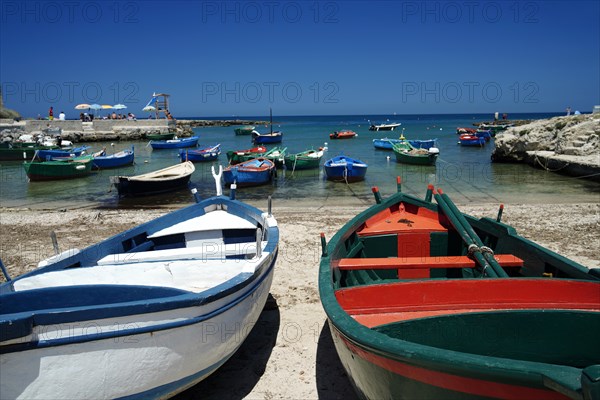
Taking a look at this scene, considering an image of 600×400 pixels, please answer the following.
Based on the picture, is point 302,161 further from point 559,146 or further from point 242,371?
point 242,371

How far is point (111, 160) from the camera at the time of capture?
97.9ft

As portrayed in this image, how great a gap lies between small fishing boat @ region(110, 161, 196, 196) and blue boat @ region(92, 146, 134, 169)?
9656mm

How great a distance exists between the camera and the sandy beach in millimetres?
4734

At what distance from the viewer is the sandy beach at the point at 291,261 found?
186 inches

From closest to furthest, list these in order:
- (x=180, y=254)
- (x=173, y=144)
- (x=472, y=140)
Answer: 1. (x=180, y=254)
2. (x=472, y=140)
3. (x=173, y=144)

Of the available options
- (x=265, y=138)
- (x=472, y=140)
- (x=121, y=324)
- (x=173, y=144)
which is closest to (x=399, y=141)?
(x=472, y=140)

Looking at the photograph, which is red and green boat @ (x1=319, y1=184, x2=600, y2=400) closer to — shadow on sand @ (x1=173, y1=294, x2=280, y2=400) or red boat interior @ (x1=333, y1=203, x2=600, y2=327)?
red boat interior @ (x1=333, y1=203, x2=600, y2=327)

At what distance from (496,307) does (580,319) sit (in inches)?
26.1

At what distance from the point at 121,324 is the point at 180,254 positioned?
7.57 feet

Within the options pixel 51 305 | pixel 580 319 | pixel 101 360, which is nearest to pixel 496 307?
pixel 580 319

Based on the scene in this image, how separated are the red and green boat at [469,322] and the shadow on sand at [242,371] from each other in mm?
1349

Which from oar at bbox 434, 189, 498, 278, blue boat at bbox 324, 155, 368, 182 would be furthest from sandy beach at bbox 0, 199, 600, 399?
blue boat at bbox 324, 155, 368, 182

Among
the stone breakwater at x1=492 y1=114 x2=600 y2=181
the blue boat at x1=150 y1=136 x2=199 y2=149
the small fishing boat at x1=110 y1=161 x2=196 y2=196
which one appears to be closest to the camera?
the small fishing boat at x1=110 y1=161 x2=196 y2=196

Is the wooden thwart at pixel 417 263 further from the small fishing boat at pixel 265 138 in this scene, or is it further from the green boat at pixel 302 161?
the small fishing boat at pixel 265 138
